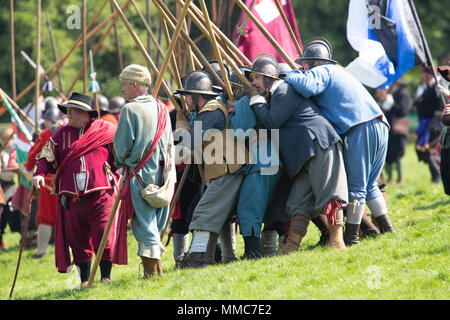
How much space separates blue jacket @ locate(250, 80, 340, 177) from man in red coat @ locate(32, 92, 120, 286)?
5.26ft

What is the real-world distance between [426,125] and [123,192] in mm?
7577

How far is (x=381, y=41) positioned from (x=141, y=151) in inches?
136

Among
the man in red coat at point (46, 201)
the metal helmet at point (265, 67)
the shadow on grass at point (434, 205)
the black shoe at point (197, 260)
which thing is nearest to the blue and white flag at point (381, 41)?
the metal helmet at point (265, 67)

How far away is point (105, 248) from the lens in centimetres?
757

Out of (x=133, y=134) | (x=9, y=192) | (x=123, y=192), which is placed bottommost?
(x=9, y=192)

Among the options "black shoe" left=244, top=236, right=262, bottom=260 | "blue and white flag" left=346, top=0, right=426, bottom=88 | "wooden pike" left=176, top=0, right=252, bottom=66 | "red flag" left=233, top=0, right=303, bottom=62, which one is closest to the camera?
"black shoe" left=244, top=236, right=262, bottom=260

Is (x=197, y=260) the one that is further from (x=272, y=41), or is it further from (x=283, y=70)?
(x=272, y=41)

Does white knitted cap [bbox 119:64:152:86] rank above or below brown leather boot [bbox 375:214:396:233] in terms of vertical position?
above

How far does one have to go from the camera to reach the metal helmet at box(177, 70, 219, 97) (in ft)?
23.9

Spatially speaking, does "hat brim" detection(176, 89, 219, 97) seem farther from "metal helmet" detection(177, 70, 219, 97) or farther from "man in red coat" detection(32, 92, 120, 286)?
"man in red coat" detection(32, 92, 120, 286)

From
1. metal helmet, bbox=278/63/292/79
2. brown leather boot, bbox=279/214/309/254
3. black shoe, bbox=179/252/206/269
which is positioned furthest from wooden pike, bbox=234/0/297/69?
black shoe, bbox=179/252/206/269

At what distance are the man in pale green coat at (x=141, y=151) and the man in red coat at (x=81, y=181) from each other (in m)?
0.69

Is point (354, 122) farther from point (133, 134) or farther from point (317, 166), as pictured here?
point (133, 134)
